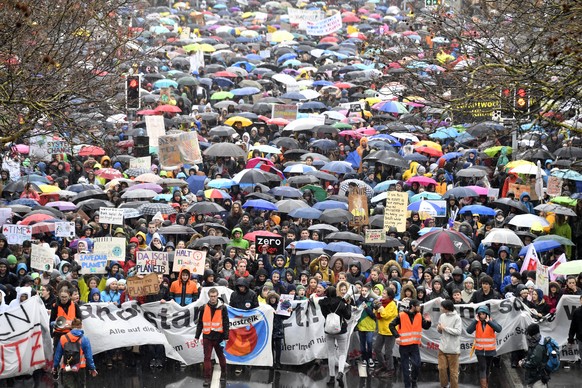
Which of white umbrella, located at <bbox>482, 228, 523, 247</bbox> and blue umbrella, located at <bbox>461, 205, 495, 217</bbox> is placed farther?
blue umbrella, located at <bbox>461, 205, 495, 217</bbox>

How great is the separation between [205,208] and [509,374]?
8.04 m

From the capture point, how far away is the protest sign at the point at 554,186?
2431 cm

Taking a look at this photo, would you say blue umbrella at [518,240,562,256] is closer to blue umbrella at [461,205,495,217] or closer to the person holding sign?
blue umbrella at [461,205,495,217]

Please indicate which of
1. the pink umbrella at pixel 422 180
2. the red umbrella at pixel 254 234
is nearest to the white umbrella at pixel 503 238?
the red umbrella at pixel 254 234

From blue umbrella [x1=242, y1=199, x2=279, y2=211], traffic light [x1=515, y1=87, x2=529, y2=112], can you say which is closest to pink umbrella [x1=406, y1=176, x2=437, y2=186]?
blue umbrella [x1=242, y1=199, x2=279, y2=211]

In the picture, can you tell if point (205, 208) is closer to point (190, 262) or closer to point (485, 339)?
point (190, 262)

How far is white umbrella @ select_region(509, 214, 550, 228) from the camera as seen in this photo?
77.2 feet

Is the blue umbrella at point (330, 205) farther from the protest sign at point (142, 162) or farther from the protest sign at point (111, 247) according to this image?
the protest sign at point (111, 247)

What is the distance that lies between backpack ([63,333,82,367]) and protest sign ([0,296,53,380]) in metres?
0.94

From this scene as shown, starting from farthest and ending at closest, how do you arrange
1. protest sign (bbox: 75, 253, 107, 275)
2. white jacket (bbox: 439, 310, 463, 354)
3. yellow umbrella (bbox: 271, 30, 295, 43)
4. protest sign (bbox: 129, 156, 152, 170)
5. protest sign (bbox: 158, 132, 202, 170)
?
yellow umbrella (bbox: 271, 30, 295, 43) < protest sign (bbox: 129, 156, 152, 170) < protest sign (bbox: 158, 132, 202, 170) < protest sign (bbox: 75, 253, 107, 275) < white jacket (bbox: 439, 310, 463, 354)

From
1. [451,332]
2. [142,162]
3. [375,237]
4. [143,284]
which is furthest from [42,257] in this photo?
[142,162]

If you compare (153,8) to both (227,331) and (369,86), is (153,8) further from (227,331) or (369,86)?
(227,331)

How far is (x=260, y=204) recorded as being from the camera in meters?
25.9

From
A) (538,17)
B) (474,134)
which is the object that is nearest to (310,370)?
(538,17)
